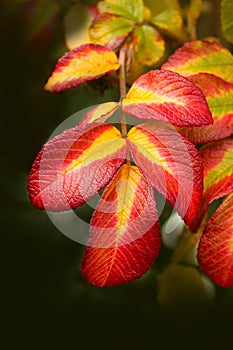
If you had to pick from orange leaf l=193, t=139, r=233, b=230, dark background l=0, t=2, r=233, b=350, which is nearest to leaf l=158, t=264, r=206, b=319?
dark background l=0, t=2, r=233, b=350

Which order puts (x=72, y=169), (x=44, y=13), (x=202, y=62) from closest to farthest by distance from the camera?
(x=72, y=169) → (x=202, y=62) → (x=44, y=13)

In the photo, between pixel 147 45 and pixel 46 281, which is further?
pixel 46 281

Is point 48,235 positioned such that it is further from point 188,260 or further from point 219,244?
point 219,244

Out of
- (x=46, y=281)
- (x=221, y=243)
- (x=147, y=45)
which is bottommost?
(x=46, y=281)

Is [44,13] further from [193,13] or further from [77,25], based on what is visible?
[193,13]

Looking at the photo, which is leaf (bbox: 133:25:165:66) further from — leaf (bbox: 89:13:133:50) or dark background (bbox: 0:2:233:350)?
dark background (bbox: 0:2:233:350)

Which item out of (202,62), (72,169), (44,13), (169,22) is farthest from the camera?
(44,13)

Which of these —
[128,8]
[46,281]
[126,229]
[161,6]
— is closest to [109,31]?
[128,8]

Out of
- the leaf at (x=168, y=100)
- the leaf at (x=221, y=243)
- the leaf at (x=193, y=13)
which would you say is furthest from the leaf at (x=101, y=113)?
the leaf at (x=193, y=13)
